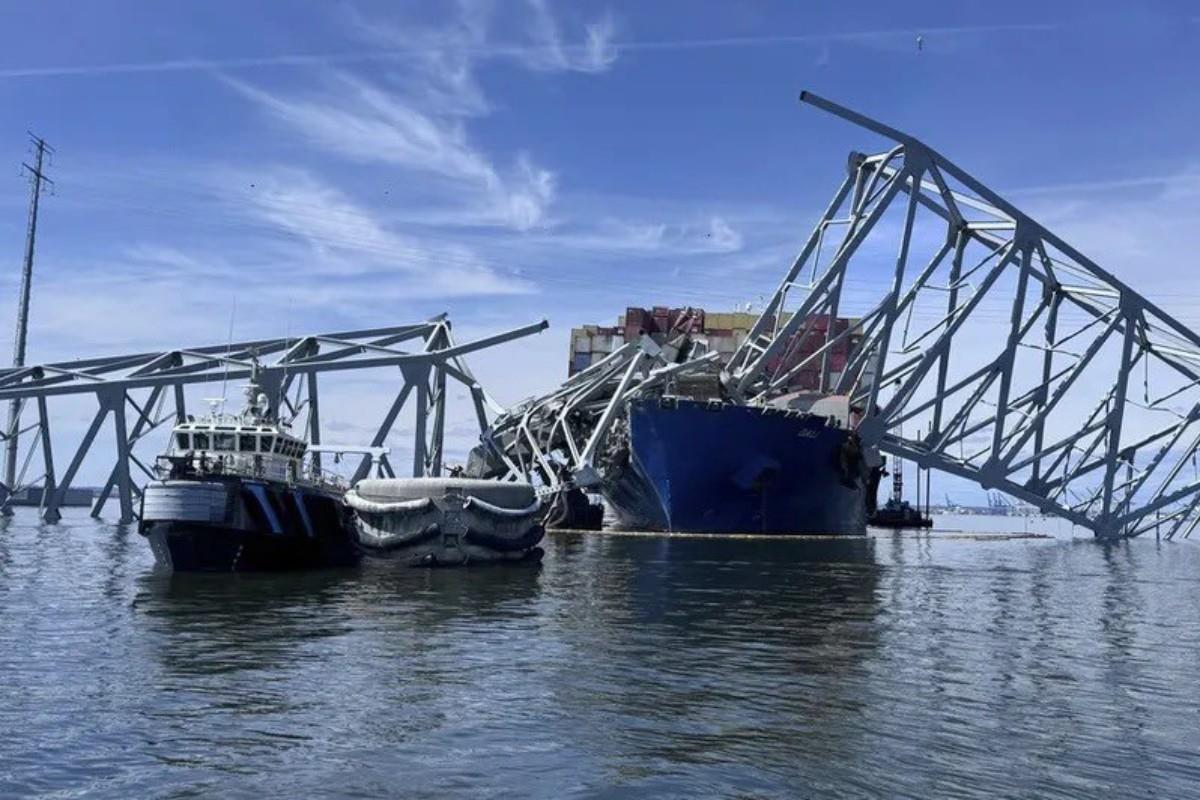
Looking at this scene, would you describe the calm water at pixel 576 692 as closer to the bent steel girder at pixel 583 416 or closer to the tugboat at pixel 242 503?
the tugboat at pixel 242 503

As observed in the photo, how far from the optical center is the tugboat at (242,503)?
122 feet

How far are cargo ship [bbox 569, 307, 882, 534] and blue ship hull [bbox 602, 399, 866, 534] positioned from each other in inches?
2.6

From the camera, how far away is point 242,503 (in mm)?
38250

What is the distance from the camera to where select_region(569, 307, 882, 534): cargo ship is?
7350 cm

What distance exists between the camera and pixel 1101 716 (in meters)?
18.1

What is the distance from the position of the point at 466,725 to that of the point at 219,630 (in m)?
11.1

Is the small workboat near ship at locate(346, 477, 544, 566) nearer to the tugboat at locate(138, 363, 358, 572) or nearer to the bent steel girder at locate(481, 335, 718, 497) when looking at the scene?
the tugboat at locate(138, 363, 358, 572)

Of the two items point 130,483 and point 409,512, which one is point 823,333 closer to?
point 130,483

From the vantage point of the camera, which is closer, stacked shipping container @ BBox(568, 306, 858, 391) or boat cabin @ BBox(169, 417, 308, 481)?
boat cabin @ BBox(169, 417, 308, 481)

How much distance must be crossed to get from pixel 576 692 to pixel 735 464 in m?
56.5

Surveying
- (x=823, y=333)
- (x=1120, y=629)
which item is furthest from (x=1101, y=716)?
(x=823, y=333)

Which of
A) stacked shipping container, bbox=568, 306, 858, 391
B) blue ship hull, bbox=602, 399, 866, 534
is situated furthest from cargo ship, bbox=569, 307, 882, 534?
stacked shipping container, bbox=568, 306, 858, 391

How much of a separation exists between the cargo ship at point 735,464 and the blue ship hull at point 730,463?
0.22ft

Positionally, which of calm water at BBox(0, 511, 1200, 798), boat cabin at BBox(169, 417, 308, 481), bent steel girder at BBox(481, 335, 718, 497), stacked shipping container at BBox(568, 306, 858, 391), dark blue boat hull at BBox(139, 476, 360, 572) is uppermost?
stacked shipping container at BBox(568, 306, 858, 391)
